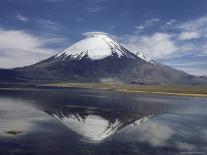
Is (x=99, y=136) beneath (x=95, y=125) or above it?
beneath

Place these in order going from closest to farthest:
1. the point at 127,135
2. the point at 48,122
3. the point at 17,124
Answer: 1. the point at 127,135
2. the point at 17,124
3. the point at 48,122

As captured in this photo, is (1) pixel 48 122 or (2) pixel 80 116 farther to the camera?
(2) pixel 80 116

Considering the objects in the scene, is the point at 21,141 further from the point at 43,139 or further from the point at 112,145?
the point at 112,145

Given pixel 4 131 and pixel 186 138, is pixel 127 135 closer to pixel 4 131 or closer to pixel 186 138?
pixel 186 138

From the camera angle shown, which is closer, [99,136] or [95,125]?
[99,136]

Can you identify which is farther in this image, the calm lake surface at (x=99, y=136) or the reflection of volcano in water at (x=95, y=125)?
the reflection of volcano in water at (x=95, y=125)

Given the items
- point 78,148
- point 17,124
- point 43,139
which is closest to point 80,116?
point 17,124

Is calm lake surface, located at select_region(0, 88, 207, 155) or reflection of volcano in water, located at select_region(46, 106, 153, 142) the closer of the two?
calm lake surface, located at select_region(0, 88, 207, 155)

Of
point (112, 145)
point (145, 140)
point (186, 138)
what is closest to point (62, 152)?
point (112, 145)

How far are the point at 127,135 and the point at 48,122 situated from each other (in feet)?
47.5

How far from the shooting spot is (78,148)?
114 feet

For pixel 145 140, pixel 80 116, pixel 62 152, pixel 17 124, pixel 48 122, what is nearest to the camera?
pixel 62 152

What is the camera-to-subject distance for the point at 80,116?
2522 inches

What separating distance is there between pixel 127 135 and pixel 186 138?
23.3 feet
